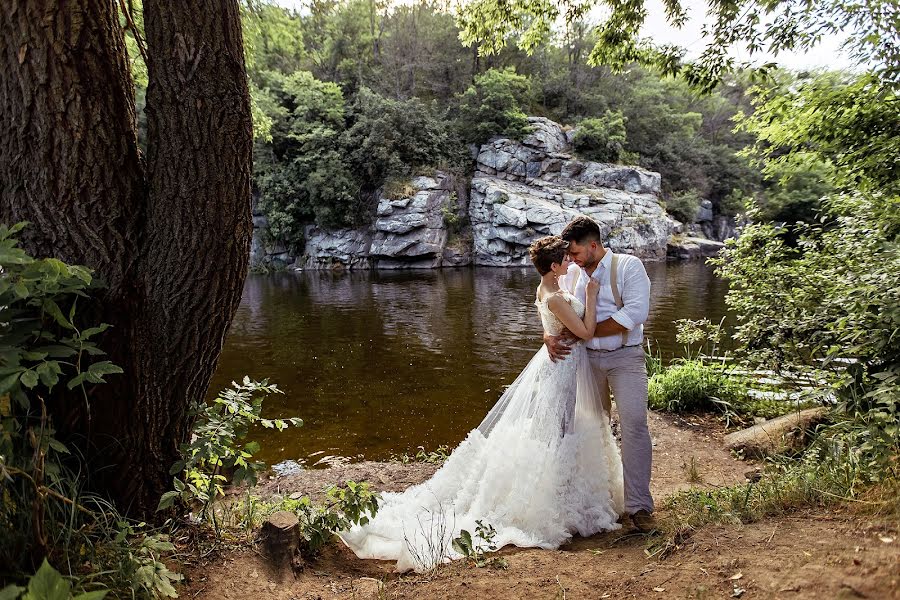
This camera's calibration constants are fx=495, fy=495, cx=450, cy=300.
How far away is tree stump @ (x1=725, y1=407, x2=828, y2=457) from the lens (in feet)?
14.9

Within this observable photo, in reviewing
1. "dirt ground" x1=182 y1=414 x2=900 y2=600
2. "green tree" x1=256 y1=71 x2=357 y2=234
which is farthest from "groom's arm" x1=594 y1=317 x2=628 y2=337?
"green tree" x1=256 y1=71 x2=357 y2=234

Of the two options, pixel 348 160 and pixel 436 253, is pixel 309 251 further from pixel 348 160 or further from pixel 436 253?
pixel 436 253

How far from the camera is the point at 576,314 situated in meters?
3.46

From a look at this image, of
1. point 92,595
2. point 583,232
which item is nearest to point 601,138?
point 583,232

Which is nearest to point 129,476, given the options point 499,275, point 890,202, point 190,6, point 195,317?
point 195,317

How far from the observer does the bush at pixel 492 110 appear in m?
32.5

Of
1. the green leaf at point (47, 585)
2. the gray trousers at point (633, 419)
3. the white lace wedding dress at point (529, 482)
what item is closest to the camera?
the green leaf at point (47, 585)

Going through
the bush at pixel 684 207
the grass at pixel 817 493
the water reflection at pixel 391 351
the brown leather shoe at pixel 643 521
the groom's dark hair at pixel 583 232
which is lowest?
the water reflection at pixel 391 351

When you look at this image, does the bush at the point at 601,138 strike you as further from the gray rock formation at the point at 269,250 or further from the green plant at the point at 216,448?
the green plant at the point at 216,448

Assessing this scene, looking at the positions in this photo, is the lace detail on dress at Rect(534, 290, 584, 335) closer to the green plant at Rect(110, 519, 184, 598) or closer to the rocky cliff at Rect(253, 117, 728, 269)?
the green plant at Rect(110, 519, 184, 598)

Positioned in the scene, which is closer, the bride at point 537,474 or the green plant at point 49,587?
the green plant at point 49,587

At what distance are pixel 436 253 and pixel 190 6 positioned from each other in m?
26.8

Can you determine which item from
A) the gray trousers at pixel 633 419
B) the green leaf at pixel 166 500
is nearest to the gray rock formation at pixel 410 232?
the gray trousers at pixel 633 419

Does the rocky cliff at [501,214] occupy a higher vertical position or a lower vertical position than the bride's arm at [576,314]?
higher
